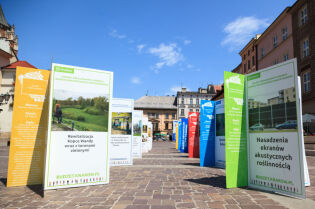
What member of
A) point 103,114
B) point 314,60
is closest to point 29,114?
point 103,114

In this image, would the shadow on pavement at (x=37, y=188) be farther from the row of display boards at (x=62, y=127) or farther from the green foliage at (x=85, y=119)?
the green foliage at (x=85, y=119)

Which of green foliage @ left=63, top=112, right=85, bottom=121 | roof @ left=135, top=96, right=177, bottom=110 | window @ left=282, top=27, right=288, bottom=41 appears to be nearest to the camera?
green foliage @ left=63, top=112, right=85, bottom=121

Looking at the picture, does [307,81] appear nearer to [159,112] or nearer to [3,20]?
[159,112]

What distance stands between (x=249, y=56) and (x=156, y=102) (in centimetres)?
3672

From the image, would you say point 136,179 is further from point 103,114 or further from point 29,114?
point 29,114

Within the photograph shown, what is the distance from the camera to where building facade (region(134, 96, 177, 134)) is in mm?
69062

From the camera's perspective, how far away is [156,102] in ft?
240

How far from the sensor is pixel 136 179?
22.3ft

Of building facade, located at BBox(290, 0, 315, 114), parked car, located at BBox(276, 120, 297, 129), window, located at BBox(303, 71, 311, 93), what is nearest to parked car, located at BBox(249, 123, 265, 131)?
parked car, located at BBox(276, 120, 297, 129)


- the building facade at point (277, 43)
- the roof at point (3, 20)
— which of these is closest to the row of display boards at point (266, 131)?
the building facade at point (277, 43)

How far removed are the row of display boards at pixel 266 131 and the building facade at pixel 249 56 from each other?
115 ft

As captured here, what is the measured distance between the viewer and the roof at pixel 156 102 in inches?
2788

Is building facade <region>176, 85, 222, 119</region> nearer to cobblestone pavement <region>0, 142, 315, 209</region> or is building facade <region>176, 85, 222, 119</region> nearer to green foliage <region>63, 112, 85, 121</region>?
cobblestone pavement <region>0, 142, 315, 209</region>

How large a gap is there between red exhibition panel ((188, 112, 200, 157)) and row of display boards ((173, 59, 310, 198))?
8222 millimetres
